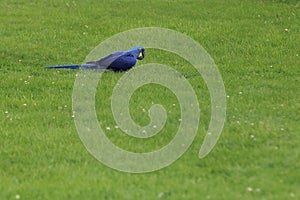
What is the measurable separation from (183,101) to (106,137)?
162cm

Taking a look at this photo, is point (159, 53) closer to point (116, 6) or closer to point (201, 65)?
point (201, 65)

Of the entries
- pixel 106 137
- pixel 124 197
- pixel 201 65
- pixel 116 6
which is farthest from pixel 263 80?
pixel 116 6

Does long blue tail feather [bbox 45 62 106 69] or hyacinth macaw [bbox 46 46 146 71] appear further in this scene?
long blue tail feather [bbox 45 62 106 69]

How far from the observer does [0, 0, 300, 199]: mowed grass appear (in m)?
→ 5.97

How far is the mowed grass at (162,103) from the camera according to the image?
19.6ft

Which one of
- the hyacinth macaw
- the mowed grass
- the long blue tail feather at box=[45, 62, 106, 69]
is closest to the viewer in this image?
the mowed grass

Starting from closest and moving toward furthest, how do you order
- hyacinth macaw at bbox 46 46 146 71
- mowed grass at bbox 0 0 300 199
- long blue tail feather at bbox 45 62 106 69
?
mowed grass at bbox 0 0 300 199
hyacinth macaw at bbox 46 46 146 71
long blue tail feather at bbox 45 62 106 69

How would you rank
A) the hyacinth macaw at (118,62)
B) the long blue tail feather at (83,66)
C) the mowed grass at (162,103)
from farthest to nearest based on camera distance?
the long blue tail feather at (83,66), the hyacinth macaw at (118,62), the mowed grass at (162,103)

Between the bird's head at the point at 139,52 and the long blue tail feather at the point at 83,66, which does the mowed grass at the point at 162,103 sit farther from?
the bird's head at the point at 139,52

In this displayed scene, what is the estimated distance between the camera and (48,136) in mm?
7273

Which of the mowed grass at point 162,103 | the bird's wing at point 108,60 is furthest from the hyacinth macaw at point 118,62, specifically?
the mowed grass at point 162,103

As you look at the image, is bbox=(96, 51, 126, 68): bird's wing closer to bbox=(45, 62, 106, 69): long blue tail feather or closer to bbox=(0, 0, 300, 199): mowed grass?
bbox=(45, 62, 106, 69): long blue tail feather

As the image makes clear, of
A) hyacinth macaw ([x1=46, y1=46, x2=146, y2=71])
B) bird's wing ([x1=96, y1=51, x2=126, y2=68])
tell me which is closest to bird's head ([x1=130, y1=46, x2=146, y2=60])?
hyacinth macaw ([x1=46, y1=46, x2=146, y2=71])

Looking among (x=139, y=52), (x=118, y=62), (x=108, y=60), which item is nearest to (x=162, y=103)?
(x=118, y=62)
